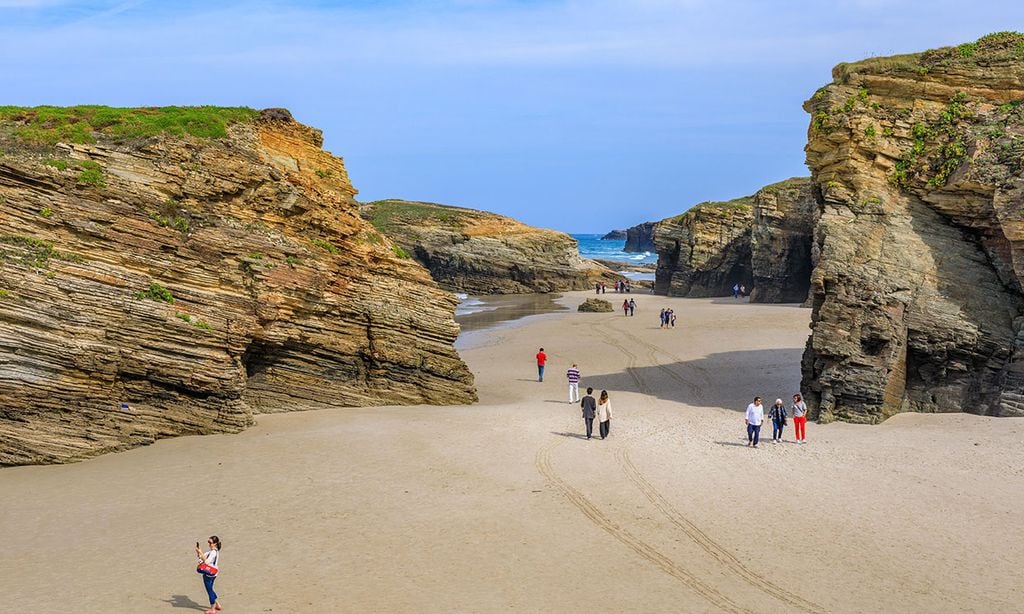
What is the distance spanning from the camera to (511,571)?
1343cm

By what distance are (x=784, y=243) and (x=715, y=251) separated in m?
11.8

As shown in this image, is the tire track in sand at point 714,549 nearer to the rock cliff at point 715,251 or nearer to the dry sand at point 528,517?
the dry sand at point 528,517

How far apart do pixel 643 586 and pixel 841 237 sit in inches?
595

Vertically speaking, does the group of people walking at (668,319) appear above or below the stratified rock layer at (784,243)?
below

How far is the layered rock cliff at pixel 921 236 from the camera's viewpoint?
23.1 meters

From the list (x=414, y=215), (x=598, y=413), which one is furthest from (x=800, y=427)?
(x=414, y=215)

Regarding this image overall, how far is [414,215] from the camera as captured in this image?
293 feet

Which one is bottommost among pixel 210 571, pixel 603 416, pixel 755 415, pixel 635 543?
pixel 635 543

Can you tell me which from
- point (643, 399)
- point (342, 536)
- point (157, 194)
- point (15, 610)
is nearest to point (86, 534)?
point (15, 610)

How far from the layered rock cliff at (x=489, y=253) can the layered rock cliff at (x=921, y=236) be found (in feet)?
184

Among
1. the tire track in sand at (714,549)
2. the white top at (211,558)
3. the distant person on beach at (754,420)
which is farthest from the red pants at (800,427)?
the white top at (211,558)

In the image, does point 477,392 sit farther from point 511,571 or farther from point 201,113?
point 511,571

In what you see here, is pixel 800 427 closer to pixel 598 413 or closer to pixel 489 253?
pixel 598 413

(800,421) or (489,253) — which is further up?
(489,253)
